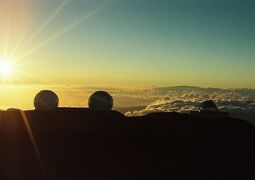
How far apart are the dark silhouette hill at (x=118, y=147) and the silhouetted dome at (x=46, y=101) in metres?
1.82

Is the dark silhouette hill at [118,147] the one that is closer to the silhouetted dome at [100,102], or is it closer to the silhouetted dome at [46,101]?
the silhouetted dome at [100,102]

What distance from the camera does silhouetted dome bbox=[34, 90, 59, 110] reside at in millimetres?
75750

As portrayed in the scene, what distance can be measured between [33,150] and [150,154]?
15.2 m

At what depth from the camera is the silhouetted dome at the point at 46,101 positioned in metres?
75.8

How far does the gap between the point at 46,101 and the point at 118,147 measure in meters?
19.7

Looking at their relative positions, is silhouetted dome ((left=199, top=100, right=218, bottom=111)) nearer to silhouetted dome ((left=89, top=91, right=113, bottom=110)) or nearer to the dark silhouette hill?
the dark silhouette hill

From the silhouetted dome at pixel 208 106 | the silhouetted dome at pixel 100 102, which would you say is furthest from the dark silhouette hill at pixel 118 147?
the silhouetted dome at pixel 208 106

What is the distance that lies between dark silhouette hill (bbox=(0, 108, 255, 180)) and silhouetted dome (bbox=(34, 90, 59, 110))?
5.98 ft

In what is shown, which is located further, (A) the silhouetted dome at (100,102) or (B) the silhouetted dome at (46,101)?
(B) the silhouetted dome at (46,101)

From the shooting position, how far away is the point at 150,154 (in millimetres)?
60594

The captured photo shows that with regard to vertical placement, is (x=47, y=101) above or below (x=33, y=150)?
above

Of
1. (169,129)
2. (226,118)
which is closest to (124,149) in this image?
(169,129)

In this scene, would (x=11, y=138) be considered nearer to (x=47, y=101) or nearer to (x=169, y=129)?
(x=47, y=101)

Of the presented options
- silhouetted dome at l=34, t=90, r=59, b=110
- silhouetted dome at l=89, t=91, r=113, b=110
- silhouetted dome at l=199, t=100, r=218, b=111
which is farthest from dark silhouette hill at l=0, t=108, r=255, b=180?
silhouetted dome at l=199, t=100, r=218, b=111
